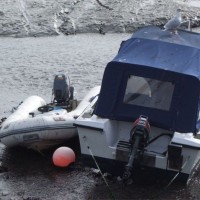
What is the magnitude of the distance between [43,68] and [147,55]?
23.1 feet

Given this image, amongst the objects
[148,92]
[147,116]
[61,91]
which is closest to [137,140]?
[147,116]

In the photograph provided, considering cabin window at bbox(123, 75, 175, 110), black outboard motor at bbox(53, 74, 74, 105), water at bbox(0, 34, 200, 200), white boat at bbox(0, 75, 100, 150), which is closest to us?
cabin window at bbox(123, 75, 175, 110)

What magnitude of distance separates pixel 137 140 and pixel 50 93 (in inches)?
216

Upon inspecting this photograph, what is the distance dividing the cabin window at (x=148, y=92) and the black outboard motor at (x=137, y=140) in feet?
1.32

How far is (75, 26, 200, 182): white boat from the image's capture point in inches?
334

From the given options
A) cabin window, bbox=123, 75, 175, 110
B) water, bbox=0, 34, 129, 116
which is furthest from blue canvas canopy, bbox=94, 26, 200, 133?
water, bbox=0, 34, 129, 116

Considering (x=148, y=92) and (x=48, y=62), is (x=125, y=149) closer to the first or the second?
(x=148, y=92)

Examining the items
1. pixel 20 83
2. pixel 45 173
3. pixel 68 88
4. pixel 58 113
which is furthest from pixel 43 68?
pixel 45 173

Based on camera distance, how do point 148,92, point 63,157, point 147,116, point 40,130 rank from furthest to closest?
point 40,130 < point 63,157 < point 148,92 < point 147,116

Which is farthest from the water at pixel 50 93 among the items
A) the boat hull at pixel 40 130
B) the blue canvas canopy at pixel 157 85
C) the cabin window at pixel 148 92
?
the cabin window at pixel 148 92

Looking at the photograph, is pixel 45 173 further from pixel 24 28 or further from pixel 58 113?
pixel 24 28

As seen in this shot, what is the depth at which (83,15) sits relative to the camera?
68.4 feet

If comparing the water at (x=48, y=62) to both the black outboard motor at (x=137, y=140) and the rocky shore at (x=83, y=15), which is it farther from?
the black outboard motor at (x=137, y=140)

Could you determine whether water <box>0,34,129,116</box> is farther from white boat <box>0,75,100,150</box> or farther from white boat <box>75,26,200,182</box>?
white boat <box>75,26,200,182</box>
